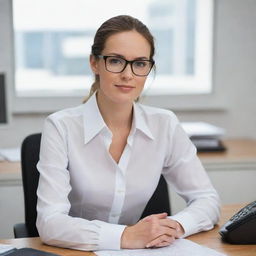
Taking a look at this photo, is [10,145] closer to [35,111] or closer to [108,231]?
[35,111]

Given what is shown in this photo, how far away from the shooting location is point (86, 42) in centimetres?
333

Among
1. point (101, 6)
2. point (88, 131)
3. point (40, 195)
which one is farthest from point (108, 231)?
point (101, 6)

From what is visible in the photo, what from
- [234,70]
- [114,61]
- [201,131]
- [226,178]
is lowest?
[226,178]

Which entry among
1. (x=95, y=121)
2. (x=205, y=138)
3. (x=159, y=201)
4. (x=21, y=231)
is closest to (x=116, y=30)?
(x=95, y=121)

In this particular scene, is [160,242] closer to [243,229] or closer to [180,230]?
[180,230]

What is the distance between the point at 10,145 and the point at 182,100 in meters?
1.03

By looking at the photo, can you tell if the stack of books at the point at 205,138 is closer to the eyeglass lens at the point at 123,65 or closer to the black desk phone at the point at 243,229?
the eyeglass lens at the point at 123,65

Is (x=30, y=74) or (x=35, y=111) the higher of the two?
(x=30, y=74)

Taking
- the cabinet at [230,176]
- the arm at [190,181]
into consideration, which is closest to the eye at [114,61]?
the arm at [190,181]

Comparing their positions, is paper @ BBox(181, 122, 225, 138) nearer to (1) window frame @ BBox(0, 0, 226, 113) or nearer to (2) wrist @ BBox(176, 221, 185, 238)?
(1) window frame @ BBox(0, 0, 226, 113)

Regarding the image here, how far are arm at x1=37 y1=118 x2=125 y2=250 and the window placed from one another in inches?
56.4

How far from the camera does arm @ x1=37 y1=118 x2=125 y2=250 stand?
1601mm

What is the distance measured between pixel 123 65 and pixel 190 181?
47cm

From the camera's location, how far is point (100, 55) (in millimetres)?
1896
